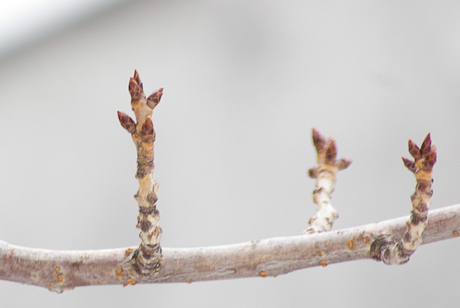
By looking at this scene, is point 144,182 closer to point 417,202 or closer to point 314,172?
point 417,202

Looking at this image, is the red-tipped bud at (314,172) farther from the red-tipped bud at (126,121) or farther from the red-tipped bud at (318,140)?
the red-tipped bud at (126,121)

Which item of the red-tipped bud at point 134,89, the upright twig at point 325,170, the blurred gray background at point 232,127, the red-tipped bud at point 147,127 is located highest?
the blurred gray background at point 232,127

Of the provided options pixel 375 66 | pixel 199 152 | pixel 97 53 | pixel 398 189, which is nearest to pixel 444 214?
pixel 398 189

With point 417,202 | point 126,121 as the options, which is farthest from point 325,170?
point 126,121

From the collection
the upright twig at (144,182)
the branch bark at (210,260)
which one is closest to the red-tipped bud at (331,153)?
the branch bark at (210,260)

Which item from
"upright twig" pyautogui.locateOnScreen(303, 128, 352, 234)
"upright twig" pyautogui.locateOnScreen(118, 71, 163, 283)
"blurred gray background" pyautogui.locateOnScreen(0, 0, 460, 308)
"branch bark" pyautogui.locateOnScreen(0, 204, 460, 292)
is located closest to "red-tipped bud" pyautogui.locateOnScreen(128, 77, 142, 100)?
"upright twig" pyautogui.locateOnScreen(118, 71, 163, 283)

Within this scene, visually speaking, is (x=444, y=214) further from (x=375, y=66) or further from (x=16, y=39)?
(x=16, y=39)
